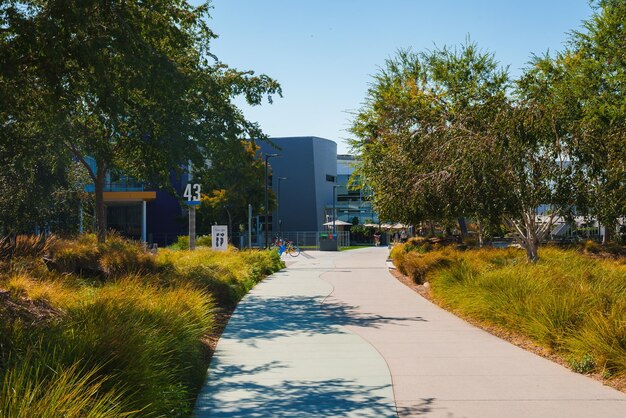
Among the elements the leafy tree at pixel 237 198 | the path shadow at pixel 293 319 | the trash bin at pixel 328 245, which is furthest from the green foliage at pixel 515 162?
the trash bin at pixel 328 245

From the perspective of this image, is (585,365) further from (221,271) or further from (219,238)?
(219,238)

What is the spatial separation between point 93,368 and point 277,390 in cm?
215

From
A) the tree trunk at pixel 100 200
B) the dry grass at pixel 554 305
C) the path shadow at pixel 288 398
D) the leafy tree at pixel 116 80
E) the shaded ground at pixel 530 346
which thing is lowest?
the path shadow at pixel 288 398

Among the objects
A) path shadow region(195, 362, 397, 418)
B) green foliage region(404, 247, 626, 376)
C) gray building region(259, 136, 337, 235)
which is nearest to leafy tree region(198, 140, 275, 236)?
gray building region(259, 136, 337, 235)

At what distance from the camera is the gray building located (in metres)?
82.1

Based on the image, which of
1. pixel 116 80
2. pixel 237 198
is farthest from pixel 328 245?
pixel 116 80

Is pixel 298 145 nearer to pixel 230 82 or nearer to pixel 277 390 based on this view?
pixel 230 82

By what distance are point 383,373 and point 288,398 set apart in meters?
1.48

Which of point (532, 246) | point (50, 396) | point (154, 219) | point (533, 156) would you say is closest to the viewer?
point (50, 396)

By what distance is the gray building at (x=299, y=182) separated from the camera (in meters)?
82.1

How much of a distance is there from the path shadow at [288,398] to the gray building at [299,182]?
242ft

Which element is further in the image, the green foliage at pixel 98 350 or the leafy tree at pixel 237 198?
the leafy tree at pixel 237 198

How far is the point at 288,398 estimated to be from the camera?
21.9ft

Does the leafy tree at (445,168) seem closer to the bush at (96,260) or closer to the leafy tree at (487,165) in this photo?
the leafy tree at (487,165)
